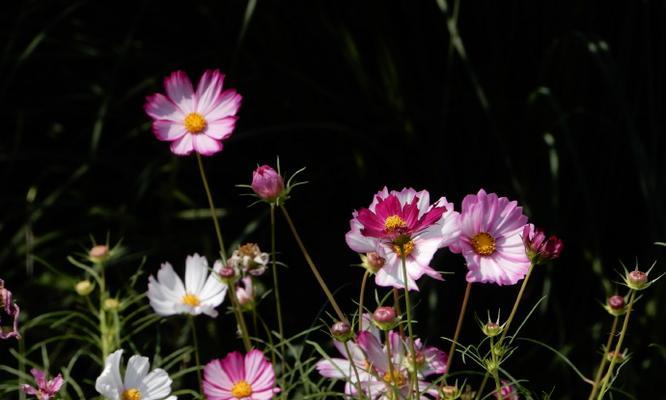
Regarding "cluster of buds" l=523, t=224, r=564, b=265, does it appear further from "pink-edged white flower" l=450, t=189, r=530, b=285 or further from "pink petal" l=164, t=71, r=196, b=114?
"pink petal" l=164, t=71, r=196, b=114

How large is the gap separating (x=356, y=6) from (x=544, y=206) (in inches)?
19.0

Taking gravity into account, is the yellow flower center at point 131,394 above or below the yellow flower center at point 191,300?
below

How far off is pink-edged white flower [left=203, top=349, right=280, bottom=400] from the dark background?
2.79 ft

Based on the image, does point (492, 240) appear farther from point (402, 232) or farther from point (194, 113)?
point (194, 113)

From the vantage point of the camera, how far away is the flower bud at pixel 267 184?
758mm

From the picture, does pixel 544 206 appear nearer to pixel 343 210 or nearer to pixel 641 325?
pixel 641 325

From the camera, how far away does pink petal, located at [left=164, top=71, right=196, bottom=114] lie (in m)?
0.93

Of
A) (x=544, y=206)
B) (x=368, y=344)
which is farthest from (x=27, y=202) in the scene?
(x=368, y=344)

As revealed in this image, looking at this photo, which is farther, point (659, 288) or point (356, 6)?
point (356, 6)

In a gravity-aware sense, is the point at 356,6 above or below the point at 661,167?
above

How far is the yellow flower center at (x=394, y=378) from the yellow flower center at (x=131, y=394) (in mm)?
183

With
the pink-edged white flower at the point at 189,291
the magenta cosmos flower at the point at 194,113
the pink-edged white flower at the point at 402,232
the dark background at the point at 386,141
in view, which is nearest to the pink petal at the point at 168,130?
the magenta cosmos flower at the point at 194,113

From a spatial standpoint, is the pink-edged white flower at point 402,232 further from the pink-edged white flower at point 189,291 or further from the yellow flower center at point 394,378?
the pink-edged white flower at point 189,291

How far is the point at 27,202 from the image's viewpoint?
5.72 feet
